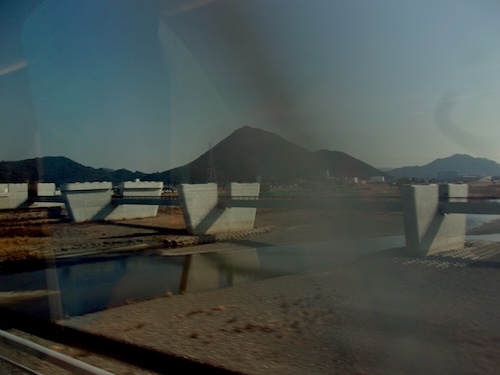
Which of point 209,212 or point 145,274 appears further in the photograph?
point 209,212

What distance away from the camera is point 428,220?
720 inches

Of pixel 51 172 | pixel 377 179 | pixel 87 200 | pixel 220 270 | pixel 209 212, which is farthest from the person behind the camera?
pixel 51 172

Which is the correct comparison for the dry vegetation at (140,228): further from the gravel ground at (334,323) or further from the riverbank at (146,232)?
the gravel ground at (334,323)

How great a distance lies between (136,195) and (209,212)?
11.4 meters

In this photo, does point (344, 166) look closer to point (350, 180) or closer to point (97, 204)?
point (350, 180)

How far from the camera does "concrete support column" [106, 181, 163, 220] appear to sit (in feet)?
119

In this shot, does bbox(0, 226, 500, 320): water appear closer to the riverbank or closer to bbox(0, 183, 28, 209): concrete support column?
the riverbank

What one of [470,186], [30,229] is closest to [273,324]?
[470,186]

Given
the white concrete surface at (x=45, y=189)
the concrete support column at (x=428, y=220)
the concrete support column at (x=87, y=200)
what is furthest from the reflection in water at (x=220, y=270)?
the white concrete surface at (x=45, y=189)

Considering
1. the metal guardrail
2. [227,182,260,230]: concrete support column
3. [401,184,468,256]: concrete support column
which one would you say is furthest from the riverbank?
the metal guardrail

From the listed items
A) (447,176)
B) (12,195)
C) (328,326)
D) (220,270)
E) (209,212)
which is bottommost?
(220,270)

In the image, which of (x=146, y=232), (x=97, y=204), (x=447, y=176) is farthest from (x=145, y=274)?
(x=97, y=204)

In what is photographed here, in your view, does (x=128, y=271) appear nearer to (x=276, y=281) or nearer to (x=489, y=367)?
(x=276, y=281)

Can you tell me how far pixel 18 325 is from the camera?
27.7 ft
